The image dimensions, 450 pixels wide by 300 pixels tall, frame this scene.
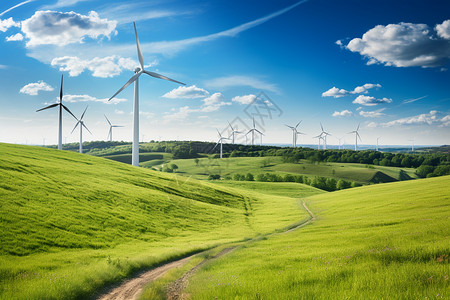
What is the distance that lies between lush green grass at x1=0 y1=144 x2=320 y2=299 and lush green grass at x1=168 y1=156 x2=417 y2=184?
316 ft

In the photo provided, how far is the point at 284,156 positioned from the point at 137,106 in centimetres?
13011

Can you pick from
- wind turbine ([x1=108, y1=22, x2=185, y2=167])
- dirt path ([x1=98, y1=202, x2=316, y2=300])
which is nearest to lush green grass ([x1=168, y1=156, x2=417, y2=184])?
wind turbine ([x1=108, y1=22, x2=185, y2=167])

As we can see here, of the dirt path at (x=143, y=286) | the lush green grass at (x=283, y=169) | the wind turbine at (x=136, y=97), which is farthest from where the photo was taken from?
A: the lush green grass at (x=283, y=169)

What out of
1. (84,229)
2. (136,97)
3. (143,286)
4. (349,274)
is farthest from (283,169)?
(349,274)

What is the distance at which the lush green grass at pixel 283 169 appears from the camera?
14200 cm

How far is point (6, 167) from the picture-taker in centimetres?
3131

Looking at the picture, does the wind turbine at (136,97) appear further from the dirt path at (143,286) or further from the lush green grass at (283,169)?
the lush green grass at (283,169)

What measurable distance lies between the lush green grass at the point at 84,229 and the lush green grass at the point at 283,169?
96.2 m

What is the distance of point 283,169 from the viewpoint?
157 m

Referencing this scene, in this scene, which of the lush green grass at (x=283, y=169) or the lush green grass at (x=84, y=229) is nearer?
the lush green grass at (x=84, y=229)

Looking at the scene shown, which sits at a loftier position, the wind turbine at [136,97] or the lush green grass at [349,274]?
the wind turbine at [136,97]

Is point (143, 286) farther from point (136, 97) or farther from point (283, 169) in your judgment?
point (283, 169)

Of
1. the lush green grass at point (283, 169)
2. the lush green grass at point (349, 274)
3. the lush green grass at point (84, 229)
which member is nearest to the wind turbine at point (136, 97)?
the lush green grass at point (84, 229)

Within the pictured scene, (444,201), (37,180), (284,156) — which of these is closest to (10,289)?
(37,180)
